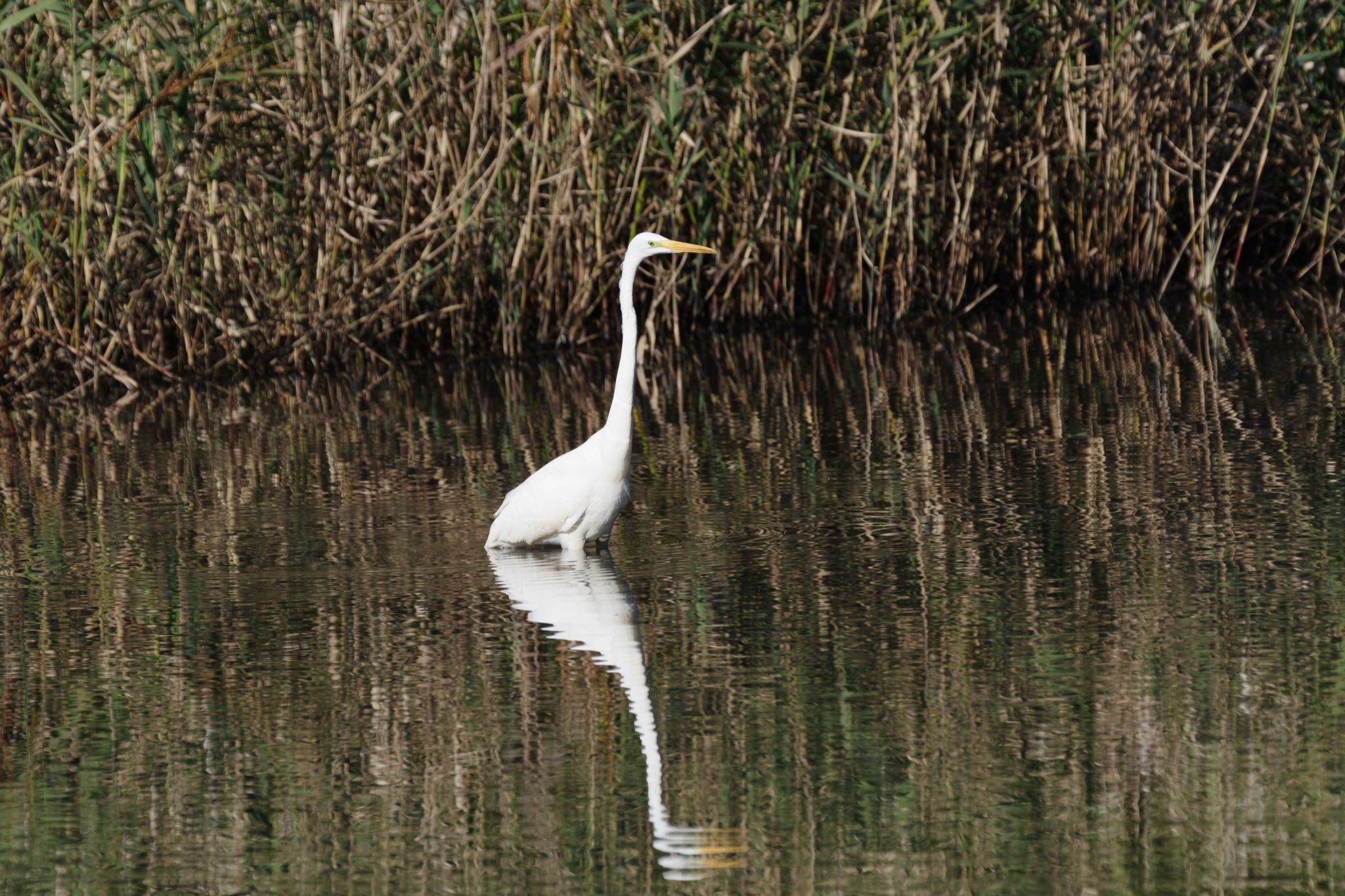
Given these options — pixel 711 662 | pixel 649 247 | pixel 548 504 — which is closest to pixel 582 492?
pixel 548 504

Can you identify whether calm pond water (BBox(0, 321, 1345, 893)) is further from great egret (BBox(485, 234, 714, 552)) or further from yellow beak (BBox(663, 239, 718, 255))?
yellow beak (BBox(663, 239, 718, 255))

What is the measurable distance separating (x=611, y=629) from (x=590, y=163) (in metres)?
5.90

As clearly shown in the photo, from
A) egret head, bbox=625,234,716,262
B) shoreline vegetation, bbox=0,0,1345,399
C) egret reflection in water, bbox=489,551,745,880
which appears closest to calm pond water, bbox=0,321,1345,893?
egret reflection in water, bbox=489,551,745,880

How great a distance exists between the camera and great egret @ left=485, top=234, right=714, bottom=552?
248 inches

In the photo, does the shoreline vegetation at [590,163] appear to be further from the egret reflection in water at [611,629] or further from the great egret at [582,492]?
the egret reflection in water at [611,629]

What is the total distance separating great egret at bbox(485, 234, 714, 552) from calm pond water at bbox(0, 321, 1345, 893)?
0.10m

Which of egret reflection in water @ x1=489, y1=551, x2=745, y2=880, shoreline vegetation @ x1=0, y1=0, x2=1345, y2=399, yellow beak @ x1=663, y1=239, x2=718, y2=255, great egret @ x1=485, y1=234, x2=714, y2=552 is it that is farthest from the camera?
shoreline vegetation @ x1=0, y1=0, x2=1345, y2=399

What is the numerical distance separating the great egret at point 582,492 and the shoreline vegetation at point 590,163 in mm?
3428

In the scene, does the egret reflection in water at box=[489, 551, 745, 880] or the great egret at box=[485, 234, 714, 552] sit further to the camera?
the great egret at box=[485, 234, 714, 552]

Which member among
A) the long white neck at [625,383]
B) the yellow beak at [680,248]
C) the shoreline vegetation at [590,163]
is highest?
the shoreline vegetation at [590,163]

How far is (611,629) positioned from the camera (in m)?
5.51

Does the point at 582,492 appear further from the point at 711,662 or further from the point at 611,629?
the point at 711,662

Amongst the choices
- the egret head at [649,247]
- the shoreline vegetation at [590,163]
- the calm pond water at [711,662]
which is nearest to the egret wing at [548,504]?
the calm pond water at [711,662]

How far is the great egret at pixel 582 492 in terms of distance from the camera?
6.30m
